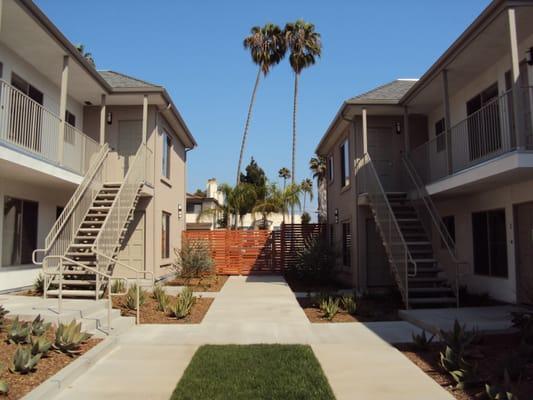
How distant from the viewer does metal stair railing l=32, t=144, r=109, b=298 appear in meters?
11.8

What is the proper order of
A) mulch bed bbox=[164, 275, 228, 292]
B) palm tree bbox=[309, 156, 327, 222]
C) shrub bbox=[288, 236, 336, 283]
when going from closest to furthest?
mulch bed bbox=[164, 275, 228, 292], shrub bbox=[288, 236, 336, 283], palm tree bbox=[309, 156, 327, 222]

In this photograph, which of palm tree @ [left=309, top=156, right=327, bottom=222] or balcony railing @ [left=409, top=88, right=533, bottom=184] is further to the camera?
palm tree @ [left=309, top=156, right=327, bottom=222]

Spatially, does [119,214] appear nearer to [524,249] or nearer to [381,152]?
[381,152]

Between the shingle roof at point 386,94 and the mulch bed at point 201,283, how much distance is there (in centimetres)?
741

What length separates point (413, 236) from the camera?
43.3 feet

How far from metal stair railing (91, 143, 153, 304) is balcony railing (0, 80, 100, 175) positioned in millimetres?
1358

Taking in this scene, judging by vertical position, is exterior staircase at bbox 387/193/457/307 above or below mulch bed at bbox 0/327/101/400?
above

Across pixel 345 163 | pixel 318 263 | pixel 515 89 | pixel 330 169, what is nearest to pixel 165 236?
pixel 318 263

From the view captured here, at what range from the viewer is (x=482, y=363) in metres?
6.48

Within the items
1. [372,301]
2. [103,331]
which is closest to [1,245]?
[103,331]

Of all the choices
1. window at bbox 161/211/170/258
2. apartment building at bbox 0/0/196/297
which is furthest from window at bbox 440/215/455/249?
window at bbox 161/211/170/258

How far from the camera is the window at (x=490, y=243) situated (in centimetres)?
1173

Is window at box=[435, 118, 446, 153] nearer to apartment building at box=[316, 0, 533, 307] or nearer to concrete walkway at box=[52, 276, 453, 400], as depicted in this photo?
apartment building at box=[316, 0, 533, 307]

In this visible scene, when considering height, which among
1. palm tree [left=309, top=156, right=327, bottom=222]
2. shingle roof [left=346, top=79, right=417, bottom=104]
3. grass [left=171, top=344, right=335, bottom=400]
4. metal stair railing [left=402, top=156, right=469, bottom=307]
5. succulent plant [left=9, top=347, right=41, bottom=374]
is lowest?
grass [left=171, top=344, right=335, bottom=400]
